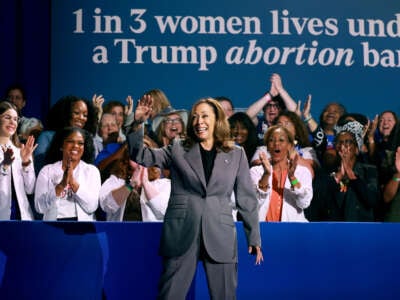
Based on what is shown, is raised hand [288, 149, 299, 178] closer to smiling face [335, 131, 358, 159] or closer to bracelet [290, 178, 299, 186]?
bracelet [290, 178, 299, 186]

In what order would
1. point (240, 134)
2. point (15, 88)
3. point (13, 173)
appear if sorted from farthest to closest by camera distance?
point (15, 88) < point (240, 134) < point (13, 173)

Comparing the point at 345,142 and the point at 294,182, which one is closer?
the point at 294,182

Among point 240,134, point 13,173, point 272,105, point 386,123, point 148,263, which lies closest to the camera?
point 148,263

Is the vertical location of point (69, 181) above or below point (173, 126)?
below

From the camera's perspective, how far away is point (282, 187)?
15.3ft

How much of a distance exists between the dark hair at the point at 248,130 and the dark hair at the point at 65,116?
1.10 m

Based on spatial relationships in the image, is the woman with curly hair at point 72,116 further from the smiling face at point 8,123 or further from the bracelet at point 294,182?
the bracelet at point 294,182

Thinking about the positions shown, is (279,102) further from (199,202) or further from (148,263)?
(199,202)

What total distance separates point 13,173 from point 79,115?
0.94 m

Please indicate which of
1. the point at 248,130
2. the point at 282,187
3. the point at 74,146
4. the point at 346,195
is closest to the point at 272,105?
the point at 248,130

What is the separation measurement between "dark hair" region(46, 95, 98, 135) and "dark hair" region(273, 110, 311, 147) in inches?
58.4

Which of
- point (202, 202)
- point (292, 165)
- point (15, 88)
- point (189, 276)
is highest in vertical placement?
point (15, 88)

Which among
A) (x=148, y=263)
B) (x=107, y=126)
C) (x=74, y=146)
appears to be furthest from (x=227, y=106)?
(x=148, y=263)

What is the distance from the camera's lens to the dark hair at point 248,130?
5.28m
